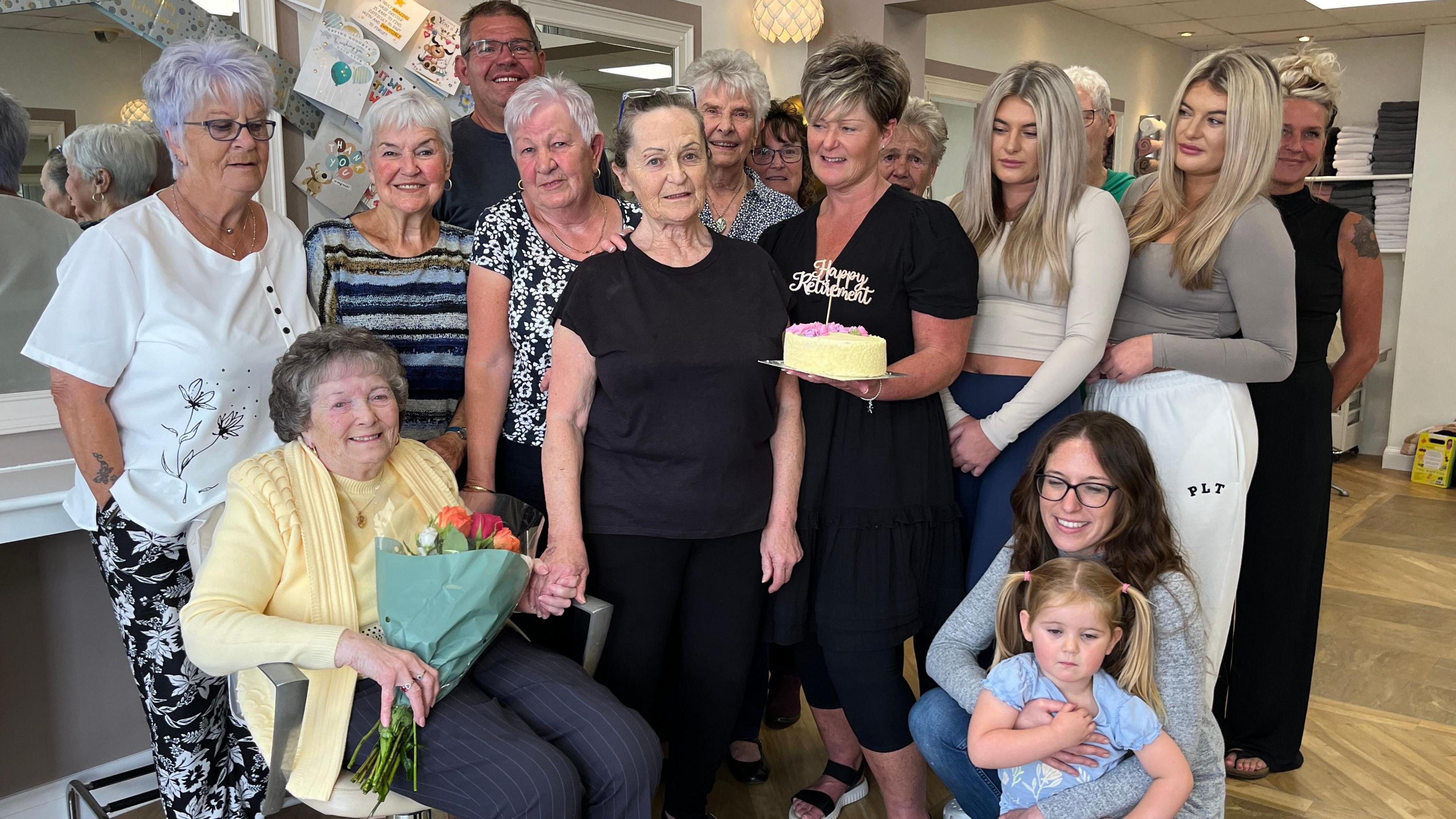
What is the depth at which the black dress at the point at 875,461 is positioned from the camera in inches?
82.5

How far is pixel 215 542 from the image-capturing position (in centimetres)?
178

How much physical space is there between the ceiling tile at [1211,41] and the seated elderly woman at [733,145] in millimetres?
6066

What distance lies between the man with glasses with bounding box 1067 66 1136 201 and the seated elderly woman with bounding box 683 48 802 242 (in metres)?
0.99

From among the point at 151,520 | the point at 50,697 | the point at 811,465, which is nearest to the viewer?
the point at 151,520

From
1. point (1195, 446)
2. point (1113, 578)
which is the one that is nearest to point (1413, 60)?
point (1195, 446)

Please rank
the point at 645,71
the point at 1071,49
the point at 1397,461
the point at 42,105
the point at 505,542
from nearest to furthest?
the point at 505,542, the point at 42,105, the point at 645,71, the point at 1397,461, the point at 1071,49

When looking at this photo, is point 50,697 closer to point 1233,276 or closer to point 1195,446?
point 1195,446

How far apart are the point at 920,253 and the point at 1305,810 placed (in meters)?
1.79

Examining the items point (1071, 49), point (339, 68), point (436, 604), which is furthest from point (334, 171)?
point (1071, 49)

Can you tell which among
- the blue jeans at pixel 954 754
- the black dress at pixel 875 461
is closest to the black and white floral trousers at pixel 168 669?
the black dress at pixel 875 461

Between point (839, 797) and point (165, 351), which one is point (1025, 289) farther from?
point (165, 351)

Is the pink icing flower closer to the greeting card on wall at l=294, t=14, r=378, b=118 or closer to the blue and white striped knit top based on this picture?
the blue and white striped knit top

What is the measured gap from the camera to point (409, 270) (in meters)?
2.32

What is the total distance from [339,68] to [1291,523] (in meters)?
2.95
